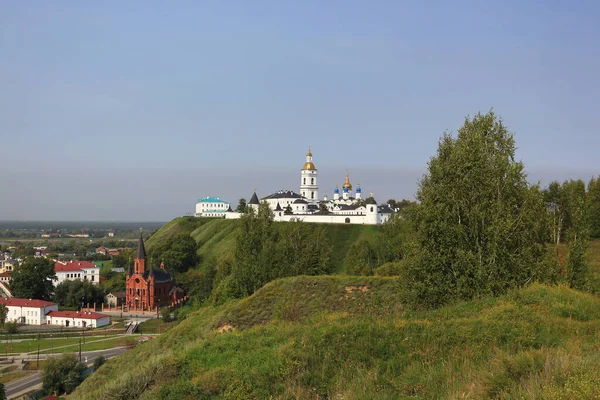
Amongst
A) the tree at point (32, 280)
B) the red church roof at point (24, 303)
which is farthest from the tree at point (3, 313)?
the tree at point (32, 280)

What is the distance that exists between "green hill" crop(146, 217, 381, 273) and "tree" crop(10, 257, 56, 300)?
76.5 feet

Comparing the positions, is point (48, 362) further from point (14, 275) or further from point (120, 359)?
point (14, 275)

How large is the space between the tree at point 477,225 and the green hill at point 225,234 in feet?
138

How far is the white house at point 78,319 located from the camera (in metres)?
56.9

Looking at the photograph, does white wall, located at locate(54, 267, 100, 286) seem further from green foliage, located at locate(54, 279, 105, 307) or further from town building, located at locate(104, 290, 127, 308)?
town building, located at locate(104, 290, 127, 308)

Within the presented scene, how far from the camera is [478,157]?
17734mm

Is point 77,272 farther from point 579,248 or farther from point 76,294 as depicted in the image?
point 579,248

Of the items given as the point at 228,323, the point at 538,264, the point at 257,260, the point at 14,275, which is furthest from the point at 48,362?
the point at 14,275

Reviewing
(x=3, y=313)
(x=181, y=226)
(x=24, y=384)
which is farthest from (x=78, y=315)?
(x=181, y=226)

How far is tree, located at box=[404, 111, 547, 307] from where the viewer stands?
16281 millimetres

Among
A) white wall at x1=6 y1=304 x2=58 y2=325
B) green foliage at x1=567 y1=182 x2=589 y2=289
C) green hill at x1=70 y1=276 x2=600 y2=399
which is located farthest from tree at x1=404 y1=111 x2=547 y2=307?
white wall at x1=6 y1=304 x2=58 y2=325

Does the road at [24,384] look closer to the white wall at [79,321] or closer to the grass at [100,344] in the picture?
the grass at [100,344]

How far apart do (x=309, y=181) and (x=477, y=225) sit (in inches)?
3480

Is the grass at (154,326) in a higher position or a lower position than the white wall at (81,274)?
lower
